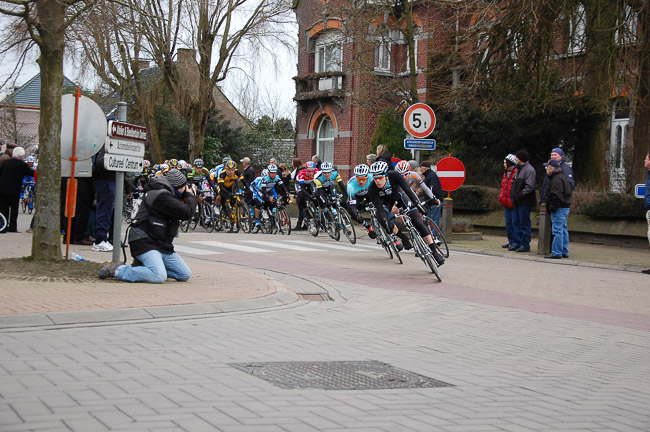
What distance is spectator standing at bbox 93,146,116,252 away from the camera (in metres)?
14.6

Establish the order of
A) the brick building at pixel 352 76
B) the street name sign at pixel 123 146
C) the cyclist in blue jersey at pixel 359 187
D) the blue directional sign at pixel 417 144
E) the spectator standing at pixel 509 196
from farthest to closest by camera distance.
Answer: the brick building at pixel 352 76
the blue directional sign at pixel 417 144
the spectator standing at pixel 509 196
the cyclist in blue jersey at pixel 359 187
the street name sign at pixel 123 146

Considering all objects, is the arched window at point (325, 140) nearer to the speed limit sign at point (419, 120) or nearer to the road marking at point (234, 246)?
the speed limit sign at point (419, 120)

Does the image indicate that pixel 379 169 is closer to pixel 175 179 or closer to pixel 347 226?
pixel 175 179

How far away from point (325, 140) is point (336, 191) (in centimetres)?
1906

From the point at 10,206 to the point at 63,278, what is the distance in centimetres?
910

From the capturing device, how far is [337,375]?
5.96 m

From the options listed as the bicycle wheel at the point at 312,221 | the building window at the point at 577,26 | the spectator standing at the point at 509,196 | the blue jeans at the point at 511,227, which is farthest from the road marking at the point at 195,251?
the building window at the point at 577,26

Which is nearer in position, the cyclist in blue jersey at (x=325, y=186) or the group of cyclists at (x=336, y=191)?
the group of cyclists at (x=336, y=191)

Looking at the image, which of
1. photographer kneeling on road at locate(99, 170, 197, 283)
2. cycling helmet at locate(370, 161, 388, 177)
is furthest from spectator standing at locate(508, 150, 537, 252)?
photographer kneeling on road at locate(99, 170, 197, 283)

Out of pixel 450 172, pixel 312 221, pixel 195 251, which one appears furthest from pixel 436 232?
pixel 312 221

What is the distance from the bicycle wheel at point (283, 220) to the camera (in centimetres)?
→ 2175

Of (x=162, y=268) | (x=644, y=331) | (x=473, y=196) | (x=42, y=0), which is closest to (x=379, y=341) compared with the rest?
(x=644, y=331)

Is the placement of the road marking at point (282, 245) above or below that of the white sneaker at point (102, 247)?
above

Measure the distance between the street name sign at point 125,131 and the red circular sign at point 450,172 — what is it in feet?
28.4
